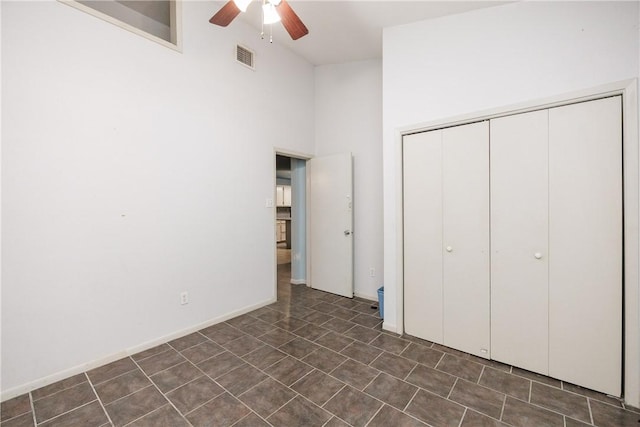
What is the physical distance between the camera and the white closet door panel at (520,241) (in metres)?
1.99

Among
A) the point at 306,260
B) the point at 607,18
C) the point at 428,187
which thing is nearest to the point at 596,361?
the point at 428,187

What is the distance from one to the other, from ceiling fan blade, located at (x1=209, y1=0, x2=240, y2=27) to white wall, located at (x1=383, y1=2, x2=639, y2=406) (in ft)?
4.96

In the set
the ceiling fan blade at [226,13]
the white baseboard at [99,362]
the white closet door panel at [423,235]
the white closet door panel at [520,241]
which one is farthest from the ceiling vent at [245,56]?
the white baseboard at [99,362]

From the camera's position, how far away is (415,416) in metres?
1.62

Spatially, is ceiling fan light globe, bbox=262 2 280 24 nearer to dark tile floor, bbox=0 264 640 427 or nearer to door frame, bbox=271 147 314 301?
door frame, bbox=271 147 314 301

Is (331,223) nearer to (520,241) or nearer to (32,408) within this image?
(520,241)

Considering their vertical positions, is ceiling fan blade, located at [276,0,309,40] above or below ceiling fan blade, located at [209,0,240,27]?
below

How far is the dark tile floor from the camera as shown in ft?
5.28

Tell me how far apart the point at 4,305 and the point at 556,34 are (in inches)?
167

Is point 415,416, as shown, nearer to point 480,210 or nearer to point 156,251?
point 480,210

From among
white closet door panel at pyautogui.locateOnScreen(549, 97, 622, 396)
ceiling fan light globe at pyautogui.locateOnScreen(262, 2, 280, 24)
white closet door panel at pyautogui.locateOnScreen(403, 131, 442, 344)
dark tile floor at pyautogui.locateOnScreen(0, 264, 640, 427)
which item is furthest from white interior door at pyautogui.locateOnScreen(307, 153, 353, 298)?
white closet door panel at pyautogui.locateOnScreen(549, 97, 622, 396)

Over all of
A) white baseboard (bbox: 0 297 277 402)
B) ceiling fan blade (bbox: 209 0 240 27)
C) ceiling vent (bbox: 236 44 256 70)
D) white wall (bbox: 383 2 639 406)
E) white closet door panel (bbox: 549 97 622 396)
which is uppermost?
ceiling vent (bbox: 236 44 256 70)

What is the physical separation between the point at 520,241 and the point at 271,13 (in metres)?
2.57

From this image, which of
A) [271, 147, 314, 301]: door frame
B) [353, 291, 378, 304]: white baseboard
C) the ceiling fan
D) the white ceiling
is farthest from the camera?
[353, 291, 378, 304]: white baseboard
